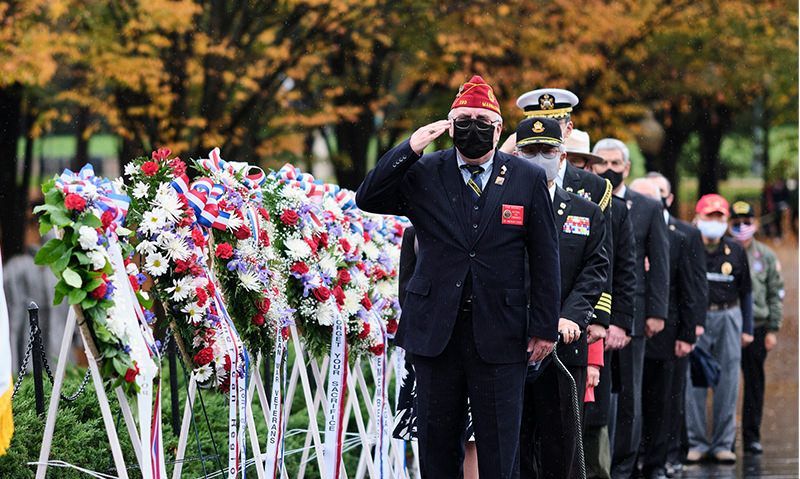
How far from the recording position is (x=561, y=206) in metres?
7.57

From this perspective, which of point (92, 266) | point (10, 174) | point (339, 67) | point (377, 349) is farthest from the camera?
point (10, 174)

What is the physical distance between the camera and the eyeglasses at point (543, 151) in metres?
7.46

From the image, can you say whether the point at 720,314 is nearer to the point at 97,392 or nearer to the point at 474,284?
the point at 474,284

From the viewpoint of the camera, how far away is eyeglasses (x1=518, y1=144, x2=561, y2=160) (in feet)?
24.5

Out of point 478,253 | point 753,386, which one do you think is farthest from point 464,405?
point 753,386

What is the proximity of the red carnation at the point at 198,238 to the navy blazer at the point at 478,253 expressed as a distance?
31.0 inches

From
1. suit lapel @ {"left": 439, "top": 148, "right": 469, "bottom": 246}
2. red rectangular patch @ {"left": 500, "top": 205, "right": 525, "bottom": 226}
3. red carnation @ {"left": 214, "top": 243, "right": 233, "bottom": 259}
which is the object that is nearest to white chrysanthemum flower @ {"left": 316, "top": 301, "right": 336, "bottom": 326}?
red carnation @ {"left": 214, "top": 243, "right": 233, "bottom": 259}

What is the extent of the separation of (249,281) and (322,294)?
2.64 feet

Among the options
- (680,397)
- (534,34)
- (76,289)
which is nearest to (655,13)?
(534,34)

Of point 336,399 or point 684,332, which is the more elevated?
point 684,332

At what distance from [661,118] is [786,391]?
690 centimetres

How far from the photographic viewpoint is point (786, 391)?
2062 cm

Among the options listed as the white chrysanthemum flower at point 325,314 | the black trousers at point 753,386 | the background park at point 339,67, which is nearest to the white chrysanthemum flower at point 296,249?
the white chrysanthemum flower at point 325,314

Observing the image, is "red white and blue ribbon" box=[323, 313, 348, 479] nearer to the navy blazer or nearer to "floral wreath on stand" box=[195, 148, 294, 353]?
"floral wreath on stand" box=[195, 148, 294, 353]
